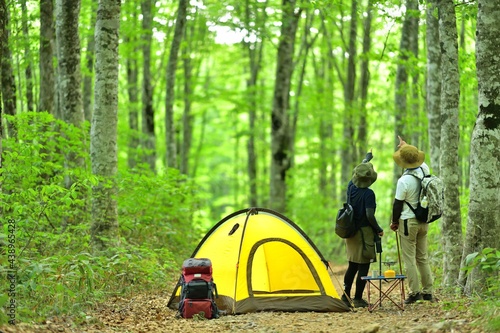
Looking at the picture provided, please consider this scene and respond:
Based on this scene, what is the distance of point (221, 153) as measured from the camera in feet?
146

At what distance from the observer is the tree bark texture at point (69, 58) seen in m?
12.6

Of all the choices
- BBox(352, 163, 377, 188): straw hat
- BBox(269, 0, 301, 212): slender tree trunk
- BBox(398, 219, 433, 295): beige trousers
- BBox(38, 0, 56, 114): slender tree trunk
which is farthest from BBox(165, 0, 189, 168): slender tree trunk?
BBox(398, 219, 433, 295): beige trousers

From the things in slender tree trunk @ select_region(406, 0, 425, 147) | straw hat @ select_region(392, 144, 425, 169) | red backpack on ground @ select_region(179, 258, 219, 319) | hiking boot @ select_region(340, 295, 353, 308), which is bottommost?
hiking boot @ select_region(340, 295, 353, 308)

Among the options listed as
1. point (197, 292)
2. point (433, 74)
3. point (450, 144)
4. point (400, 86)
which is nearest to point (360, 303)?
point (197, 292)

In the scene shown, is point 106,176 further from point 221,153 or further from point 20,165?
point 221,153

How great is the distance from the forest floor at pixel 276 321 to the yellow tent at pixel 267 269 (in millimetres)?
290

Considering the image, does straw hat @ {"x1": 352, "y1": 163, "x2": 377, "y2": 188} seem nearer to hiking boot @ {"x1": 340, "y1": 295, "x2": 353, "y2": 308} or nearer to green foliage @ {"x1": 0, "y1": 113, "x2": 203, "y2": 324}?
hiking boot @ {"x1": 340, "y1": 295, "x2": 353, "y2": 308}

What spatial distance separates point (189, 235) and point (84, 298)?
25.3 feet

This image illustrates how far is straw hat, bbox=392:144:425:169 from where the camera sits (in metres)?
9.13

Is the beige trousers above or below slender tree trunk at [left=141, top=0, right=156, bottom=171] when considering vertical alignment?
below

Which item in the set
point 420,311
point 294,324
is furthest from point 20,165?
point 420,311

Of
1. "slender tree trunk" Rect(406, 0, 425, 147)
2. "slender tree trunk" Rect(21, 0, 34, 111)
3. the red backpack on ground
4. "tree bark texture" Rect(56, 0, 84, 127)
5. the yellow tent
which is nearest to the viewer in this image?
the red backpack on ground

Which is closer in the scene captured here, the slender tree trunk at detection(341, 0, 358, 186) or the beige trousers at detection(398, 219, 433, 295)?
the beige trousers at detection(398, 219, 433, 295)

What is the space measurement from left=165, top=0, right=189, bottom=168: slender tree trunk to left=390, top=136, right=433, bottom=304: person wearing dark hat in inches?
458
